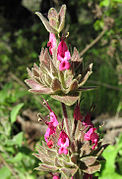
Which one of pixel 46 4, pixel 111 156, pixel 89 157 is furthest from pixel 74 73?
pixel 46 4

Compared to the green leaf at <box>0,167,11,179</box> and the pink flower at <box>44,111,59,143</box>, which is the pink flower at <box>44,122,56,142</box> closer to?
the pink flower at <box>44,111,59,143</box>

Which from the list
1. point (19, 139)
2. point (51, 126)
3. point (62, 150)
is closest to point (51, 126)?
point (51, 126)

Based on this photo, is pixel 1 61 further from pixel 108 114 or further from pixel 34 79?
pixel 34 79

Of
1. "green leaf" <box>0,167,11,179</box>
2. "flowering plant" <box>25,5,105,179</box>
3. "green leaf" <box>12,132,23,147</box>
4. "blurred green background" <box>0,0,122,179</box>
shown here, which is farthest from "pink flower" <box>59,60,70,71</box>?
"green leaf" <box>0,167,11,179</box>

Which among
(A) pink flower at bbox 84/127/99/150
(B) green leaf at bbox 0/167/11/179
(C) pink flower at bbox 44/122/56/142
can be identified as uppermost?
(C) pink flower at bbox 44/122/56/142

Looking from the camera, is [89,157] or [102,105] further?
[102,105]

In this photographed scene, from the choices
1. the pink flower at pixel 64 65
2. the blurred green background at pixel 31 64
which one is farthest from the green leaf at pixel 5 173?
the pink flower at pixel 64 65
